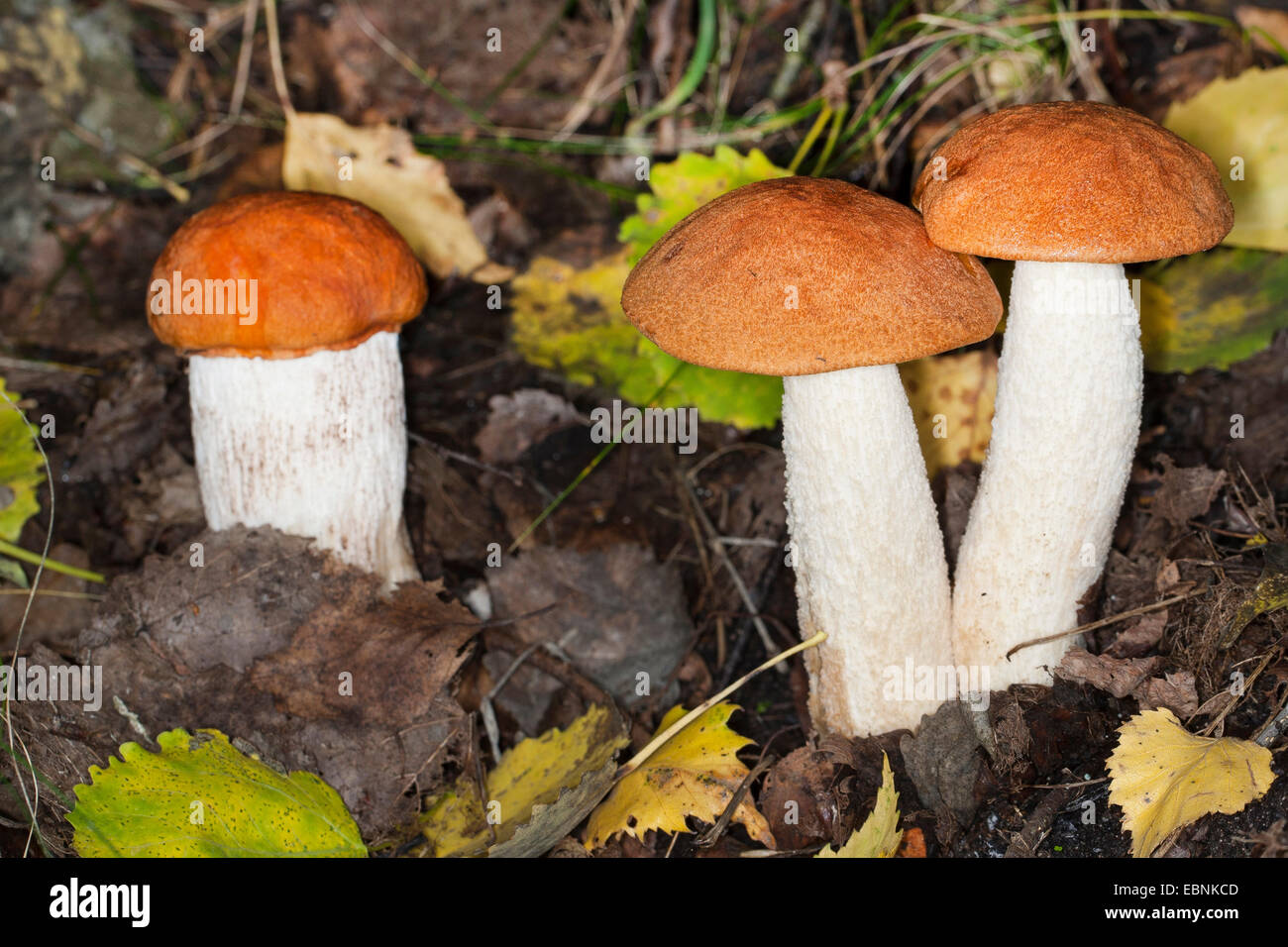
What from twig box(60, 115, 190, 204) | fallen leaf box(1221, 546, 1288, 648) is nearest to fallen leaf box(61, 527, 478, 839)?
fallen leaf box(1221, 546, 1288, 648)

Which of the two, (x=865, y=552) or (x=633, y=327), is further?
(x=633, y=327)

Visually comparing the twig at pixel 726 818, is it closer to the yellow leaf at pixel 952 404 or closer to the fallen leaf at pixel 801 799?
the fallen leaf at pixel 801 799

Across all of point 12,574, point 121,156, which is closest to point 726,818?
point 12,574

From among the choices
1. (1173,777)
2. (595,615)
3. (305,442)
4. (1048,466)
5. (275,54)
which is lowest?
(595,615)

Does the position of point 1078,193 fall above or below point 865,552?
above

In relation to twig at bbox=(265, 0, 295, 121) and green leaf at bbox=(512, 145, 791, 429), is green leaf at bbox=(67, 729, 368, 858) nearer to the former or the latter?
green leaf at bbox=(512, 145, 791, 429)

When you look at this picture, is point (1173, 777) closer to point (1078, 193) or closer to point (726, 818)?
point (726, 818)

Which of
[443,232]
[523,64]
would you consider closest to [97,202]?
[443,232]

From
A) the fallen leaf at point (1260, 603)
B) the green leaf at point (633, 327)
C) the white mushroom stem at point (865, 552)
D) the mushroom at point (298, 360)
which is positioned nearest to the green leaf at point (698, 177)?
the green leaf at point (633, 327)
